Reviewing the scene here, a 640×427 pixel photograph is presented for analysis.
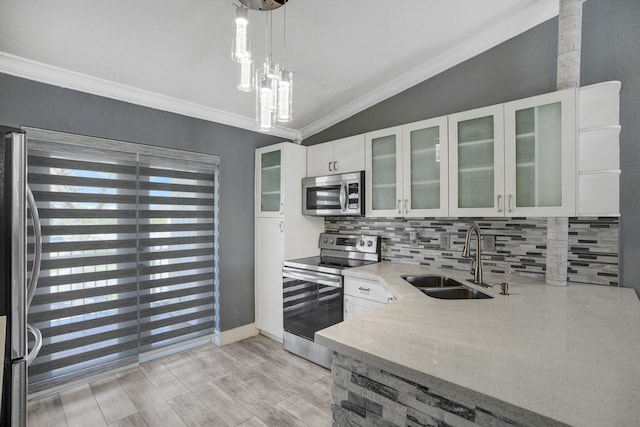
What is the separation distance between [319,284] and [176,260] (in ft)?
4.76

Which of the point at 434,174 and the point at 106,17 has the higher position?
the point at 106,17

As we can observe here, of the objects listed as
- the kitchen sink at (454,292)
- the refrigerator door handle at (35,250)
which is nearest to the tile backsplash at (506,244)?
the kitchen sink at (454,292)

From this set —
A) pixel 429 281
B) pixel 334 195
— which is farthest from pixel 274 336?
pixel 429 281

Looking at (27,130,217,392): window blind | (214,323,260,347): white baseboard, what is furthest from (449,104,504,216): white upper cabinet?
(214,323,260,347): white baseboard

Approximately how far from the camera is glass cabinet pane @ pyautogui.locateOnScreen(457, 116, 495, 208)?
A: 2156mm

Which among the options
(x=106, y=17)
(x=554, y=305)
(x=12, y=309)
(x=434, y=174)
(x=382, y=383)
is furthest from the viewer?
(x=434, y=174)

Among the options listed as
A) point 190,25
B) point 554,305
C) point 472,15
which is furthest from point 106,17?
point 554,305

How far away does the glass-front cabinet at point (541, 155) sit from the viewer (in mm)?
1853

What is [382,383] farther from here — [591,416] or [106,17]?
[106,17]

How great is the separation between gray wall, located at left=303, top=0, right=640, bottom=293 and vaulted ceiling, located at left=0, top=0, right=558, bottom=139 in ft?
0.35

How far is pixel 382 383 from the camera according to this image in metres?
1.02

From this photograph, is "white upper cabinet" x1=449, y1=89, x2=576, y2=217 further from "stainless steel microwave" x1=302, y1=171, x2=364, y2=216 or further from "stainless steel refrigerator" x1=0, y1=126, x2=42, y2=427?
"stainless steel refrigerator" x1=0, y1=126, x2=42, y2=427

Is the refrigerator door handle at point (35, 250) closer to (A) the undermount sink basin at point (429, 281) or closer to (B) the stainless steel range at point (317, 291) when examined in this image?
(B) the stainless steel range at point (317, 291)

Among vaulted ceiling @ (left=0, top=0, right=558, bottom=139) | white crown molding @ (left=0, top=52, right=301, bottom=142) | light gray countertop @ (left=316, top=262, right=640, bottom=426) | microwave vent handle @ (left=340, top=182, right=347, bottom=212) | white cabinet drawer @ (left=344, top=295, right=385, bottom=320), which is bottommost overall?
white cabinet drawer @ (left=344, top=295, right=385, bottom=320)
